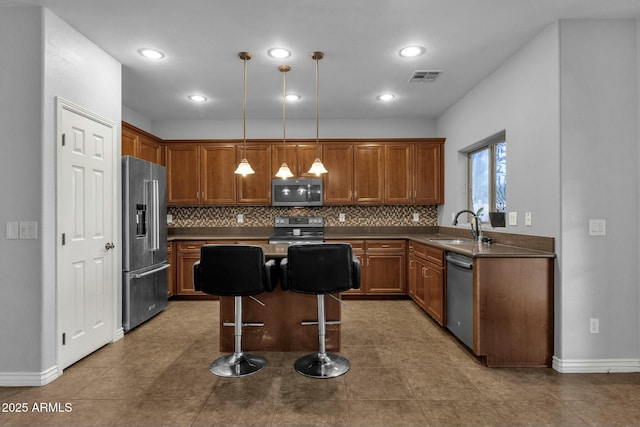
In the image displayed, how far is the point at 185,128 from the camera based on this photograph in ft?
18.4

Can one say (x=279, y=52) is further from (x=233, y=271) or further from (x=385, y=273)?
(x=385, y=273)

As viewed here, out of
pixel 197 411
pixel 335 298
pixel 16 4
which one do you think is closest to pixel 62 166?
pixel 16 4

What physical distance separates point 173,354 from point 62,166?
5.77 ft

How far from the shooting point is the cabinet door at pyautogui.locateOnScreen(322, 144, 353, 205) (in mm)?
5320

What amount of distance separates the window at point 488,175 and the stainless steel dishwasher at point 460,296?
0.92m

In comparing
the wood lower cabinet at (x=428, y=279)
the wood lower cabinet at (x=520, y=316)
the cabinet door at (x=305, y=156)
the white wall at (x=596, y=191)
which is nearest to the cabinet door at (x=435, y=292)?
the wood lower cabinet at (x=428, y=279)

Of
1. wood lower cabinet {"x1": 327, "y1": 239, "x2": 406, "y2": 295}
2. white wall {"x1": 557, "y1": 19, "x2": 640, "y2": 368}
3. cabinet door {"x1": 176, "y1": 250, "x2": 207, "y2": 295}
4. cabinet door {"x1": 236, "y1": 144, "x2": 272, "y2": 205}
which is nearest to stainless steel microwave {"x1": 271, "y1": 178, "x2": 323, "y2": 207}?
cabinet door {"x1": 236, "y1": 144, "x2": 272, "y2": 205}

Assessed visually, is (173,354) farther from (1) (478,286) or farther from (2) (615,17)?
(2) (615,17)

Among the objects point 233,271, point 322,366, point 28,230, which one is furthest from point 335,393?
point 28,230

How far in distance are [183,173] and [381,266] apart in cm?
321

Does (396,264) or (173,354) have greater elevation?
(396,264)

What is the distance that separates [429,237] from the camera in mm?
4797

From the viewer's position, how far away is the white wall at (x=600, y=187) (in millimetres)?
2711

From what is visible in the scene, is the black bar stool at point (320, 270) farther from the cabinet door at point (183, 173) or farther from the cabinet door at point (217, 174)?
the cabinet door at point (183, 173)
